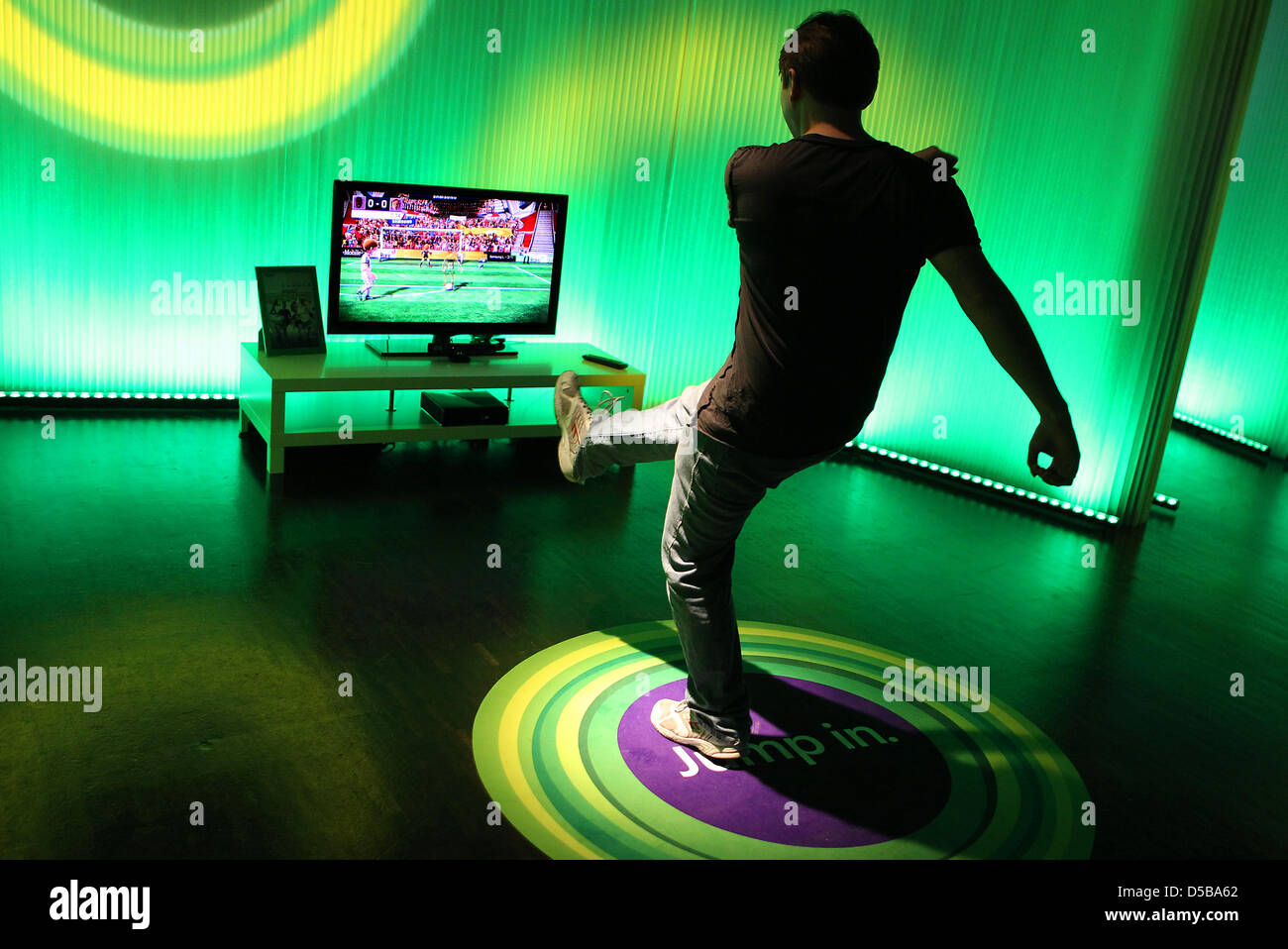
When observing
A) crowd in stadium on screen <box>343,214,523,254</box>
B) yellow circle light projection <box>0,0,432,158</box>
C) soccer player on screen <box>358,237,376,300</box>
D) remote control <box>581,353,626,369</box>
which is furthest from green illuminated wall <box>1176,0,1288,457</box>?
soccer player on screen <box>358,237,376,300</box>

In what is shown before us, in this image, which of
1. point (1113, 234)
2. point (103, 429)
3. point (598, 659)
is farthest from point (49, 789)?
point (1113, 234)

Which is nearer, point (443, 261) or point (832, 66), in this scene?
point (832, 66)

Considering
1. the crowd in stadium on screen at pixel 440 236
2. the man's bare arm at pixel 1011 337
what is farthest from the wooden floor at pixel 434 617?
the man's bare arm at pixel 1011 337

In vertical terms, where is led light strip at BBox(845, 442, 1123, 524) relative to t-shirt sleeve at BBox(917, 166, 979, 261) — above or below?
below

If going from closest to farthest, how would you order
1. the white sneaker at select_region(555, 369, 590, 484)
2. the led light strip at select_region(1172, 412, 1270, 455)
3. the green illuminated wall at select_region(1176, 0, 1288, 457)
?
the white sneaker at select_region(555, 369, 590, 484)
the green illuminated wall at select_region(1176, 0, 1288, 457)
the led light strip at select_region(1172, 412, 1270, 455)

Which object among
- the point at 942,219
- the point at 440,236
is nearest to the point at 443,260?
the point at 440,236

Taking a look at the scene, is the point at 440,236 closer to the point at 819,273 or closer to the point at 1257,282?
the point at 819,273

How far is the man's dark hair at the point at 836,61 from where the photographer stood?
2375 mm

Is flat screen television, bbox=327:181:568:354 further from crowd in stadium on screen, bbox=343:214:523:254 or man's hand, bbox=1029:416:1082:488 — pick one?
man's hand, bbox=1029:416:1082:488

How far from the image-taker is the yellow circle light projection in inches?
188

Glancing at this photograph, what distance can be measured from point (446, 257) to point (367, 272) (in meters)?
0.37

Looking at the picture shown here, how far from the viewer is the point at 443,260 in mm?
5141

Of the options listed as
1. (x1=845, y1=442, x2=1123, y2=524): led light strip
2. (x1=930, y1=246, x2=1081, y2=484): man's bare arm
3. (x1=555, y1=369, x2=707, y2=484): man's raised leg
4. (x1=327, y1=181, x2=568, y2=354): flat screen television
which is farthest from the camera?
(x1=845, y1=442, x2=1123, y2=524): led light strip

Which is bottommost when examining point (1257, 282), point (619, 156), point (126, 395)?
point (126, 395)
